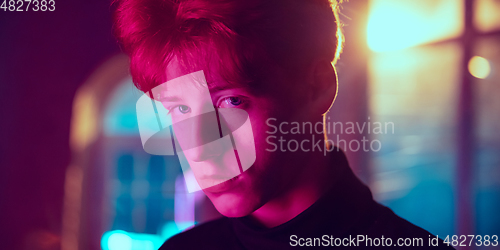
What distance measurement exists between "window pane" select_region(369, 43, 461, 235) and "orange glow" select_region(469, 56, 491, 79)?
72 mm

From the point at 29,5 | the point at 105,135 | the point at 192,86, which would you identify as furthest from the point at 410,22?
the point at 29,5

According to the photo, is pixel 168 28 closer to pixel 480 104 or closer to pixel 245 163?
pixel 245 163

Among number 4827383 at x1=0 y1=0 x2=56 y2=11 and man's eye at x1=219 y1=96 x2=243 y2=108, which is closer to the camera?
man's eye at x1=219 y1=96 x2=243 y2=108

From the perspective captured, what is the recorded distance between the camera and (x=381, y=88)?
63.0 inches

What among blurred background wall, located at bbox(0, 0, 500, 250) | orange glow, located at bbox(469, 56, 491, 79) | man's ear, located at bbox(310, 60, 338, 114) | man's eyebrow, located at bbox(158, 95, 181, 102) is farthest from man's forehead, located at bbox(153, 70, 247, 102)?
orange glow, located at bbox(469, 56, 491, 79)

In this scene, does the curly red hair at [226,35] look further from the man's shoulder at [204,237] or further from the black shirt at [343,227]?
the man's shoulder at [204,237]

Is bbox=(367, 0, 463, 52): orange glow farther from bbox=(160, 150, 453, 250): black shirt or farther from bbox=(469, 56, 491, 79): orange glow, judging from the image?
bbox=(160, 150, 453, 250): black shirt

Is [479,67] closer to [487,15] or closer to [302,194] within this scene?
[487,15]

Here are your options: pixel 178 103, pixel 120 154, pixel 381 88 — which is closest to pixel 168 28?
pixel 178 103

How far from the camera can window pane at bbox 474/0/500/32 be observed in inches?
61.1

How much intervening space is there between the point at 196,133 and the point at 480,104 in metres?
1.54

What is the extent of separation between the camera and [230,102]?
707 millimetres

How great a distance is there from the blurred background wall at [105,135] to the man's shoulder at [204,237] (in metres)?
0.11

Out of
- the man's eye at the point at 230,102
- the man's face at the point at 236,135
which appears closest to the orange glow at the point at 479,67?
the man's face at the point at 236,135
